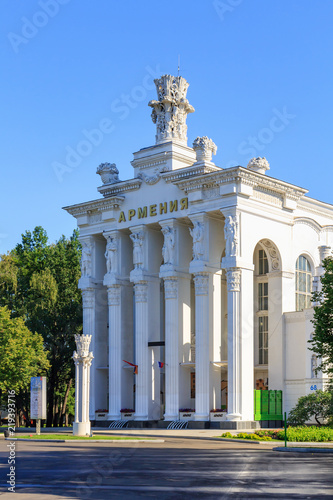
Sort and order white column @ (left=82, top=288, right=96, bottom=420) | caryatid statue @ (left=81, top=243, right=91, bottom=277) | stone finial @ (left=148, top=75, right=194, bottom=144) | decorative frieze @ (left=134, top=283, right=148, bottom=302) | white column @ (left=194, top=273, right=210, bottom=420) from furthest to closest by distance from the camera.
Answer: caryatid statue @ (left=81, top=243, right=91, bottom=277)
white column @ (left=82, top=288, right=96, bottom=420)
stone finial @ (left=148, top=75, right=194, bottom=144)
decorative frieze @ (left=134, top=283, right=148, bottom=302)
white column @ (left=194, top=273, right=210, bottom=420)

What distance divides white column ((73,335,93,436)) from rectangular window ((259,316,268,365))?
15.7m

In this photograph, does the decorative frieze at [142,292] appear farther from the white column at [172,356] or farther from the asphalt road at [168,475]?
the asphalt road at [168,475]

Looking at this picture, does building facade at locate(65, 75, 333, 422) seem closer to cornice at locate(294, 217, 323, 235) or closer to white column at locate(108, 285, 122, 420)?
white column at locate(108, 285, 122, 420)

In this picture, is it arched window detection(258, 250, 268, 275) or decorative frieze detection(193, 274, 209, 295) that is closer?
decorative frieze detection(193, 274, 209, 295)

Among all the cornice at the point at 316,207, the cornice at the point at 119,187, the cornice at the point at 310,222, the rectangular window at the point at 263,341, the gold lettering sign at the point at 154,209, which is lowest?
the rectangular window at the point at 263,341

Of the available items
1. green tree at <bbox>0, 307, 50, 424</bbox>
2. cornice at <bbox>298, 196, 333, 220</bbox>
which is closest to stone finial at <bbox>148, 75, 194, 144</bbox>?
cornice at <bbox>298, 196, 333, 220</bbox>

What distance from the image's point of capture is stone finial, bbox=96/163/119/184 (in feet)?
190

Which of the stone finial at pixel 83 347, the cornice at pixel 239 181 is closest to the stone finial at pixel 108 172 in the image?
the cornice at pixel 239 181

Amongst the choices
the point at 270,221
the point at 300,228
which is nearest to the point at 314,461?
the point at 270,221

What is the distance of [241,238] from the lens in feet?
157

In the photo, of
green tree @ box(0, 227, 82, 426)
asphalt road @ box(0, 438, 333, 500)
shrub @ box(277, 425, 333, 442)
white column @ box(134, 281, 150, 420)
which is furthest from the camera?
green tree @ box(0, 227, 82, 426)

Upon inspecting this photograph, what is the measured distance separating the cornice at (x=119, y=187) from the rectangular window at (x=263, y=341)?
41.3 ft

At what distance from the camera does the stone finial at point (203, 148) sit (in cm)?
5094

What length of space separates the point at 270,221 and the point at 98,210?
44.9ft
